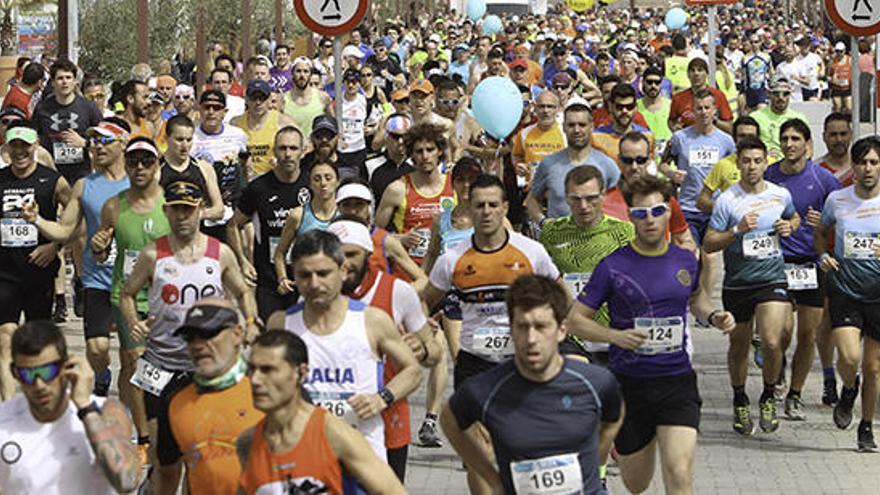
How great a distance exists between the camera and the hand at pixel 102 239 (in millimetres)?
12039

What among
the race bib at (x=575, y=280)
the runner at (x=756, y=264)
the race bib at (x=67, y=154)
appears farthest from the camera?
the race bib at (x=67, y=154)

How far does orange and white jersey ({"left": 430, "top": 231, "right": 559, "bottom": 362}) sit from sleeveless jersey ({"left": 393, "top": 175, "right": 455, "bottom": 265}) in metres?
2.33

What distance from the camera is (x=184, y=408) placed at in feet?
25.8

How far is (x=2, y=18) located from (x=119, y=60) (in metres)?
8.90

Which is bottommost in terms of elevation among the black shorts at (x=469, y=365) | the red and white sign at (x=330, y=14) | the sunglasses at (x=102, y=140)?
the black shorts at (x=469, y=365)

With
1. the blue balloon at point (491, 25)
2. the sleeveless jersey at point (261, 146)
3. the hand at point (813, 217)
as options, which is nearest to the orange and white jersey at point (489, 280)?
the hand at point (813, 217)

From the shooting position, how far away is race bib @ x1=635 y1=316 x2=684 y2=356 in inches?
394

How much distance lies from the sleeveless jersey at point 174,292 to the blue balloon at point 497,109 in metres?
7.25

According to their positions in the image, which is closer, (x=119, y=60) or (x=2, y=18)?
(x=119, y=60)

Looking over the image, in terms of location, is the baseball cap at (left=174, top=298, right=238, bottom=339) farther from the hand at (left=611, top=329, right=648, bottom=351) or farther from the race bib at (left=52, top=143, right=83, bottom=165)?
the race bib at (left=52, top=143, right=83, bottom=165)

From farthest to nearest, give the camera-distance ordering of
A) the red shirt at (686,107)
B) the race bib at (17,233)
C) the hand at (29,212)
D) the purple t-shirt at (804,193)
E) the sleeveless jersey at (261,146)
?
the red shirt at (686,107) < the sleeveless jersey at (261,146) < the purple t-shirt at (804,193) < the race bib at (17,233) < the hand at (29,212)

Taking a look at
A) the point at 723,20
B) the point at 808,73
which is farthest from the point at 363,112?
the point at 723,20

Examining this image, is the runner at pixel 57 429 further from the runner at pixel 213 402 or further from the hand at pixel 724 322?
the hand at pixel 724 322

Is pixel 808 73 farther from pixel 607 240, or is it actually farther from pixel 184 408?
pixel 184 408
